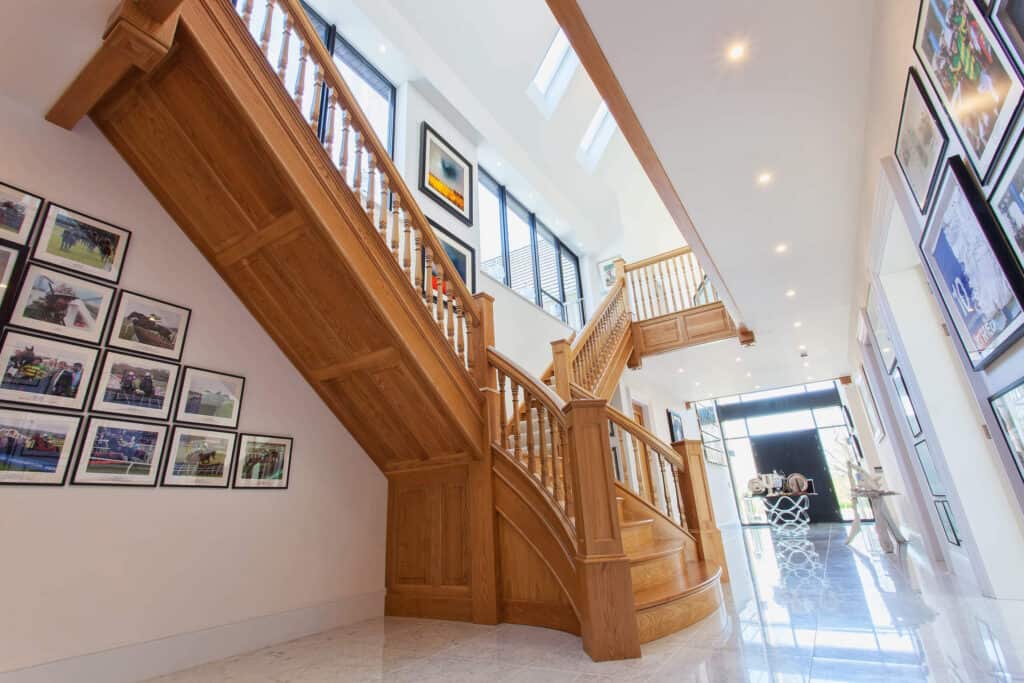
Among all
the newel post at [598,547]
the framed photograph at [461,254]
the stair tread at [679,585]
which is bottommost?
the stair tread at [679,585]

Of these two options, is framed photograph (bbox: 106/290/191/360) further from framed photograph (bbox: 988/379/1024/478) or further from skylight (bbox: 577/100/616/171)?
skylight (bbox: 577/100/616/171)

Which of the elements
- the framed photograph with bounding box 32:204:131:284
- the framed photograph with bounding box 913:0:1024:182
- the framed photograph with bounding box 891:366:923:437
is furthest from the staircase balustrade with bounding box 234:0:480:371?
the framed photograph with bounding box 891:366:923:437

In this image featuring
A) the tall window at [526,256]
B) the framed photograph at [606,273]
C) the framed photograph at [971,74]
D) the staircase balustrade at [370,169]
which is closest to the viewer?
the framed photograph at [971,74]

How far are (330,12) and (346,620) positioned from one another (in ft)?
19.1

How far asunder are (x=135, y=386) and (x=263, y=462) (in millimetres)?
852

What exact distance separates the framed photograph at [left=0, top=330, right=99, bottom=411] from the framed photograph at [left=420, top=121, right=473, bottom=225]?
12.5 feet

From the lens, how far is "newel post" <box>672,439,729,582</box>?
394 centimetres

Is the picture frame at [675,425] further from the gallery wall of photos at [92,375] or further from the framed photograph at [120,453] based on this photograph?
the framed photograph at [120,453]

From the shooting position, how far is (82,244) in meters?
2.45

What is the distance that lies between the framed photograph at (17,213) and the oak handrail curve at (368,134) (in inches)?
65.0

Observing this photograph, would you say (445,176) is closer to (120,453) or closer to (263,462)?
(263,462)

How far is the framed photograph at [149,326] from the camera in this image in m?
2.52

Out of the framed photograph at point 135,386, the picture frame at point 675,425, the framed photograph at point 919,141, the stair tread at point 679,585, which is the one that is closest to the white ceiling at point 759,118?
the framed photograph at point 919,141

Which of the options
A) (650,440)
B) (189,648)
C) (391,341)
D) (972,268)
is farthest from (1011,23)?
(189,648)
